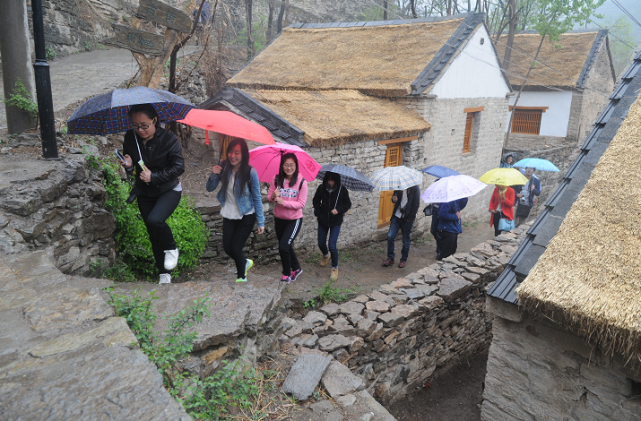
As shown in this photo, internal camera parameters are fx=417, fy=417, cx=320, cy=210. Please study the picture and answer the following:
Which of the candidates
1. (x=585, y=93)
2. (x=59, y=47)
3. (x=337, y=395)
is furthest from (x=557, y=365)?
(x=585, y=93)

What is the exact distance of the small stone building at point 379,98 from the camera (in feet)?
26.5

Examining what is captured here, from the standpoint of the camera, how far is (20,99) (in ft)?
15.0

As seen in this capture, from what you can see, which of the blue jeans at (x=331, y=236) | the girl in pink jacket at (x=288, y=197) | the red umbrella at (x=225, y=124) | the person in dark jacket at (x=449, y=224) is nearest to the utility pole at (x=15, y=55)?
the red umbrella at (x=225, y=124)

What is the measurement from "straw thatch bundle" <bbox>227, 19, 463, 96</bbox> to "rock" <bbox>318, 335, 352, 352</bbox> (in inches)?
295

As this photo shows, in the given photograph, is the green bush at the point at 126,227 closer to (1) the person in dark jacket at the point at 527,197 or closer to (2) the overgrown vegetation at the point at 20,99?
(2) the overgrown vegetation at the point at 20,99

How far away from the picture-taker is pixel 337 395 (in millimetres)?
3129

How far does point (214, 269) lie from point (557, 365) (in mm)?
4637

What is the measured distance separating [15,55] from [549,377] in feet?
20.9

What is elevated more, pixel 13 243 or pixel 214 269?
pixel 13 243

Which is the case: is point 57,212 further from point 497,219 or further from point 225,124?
point 497,219

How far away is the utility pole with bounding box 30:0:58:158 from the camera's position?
12.9 feet

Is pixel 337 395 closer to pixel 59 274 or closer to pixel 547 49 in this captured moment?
pixel 59 274

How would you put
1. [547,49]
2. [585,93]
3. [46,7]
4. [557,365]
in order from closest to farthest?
[557,365] → [46,7] → [585,93] → [547,49]

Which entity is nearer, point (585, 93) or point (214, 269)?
point (214, 269)
